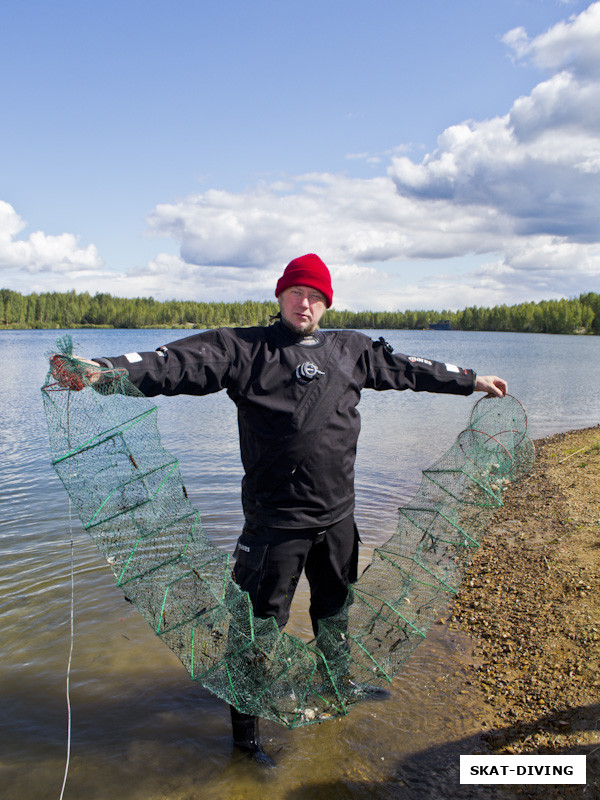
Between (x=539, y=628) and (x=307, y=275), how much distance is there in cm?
391

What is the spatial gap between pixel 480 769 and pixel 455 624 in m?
2.04

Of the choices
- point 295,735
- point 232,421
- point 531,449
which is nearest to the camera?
point 295,735

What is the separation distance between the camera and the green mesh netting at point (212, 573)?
11.3 ft

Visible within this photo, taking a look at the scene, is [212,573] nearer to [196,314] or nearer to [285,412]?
[285,412]

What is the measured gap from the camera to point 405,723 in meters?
4.50

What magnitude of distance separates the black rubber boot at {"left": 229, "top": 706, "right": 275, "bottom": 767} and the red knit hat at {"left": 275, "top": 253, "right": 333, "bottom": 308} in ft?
10.2

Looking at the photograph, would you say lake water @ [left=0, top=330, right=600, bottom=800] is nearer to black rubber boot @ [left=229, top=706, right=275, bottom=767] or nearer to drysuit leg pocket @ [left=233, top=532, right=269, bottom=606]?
black rubber boot @ [left=229, top=706, right=275, bottom=767]

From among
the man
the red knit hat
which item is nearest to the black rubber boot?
the man

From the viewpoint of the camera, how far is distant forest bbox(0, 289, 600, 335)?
137m

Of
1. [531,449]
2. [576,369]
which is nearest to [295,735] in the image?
[531,449]

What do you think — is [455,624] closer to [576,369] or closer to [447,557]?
[447,557]

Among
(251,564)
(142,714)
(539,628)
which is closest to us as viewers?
(251,564)

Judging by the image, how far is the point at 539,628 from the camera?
523 centimetres

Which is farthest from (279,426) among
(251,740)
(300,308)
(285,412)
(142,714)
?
(142,714)
